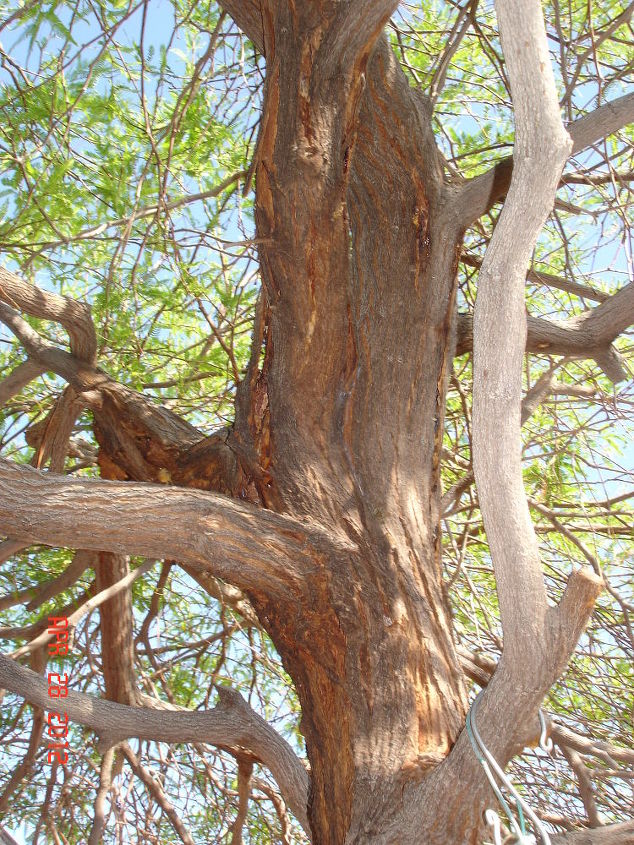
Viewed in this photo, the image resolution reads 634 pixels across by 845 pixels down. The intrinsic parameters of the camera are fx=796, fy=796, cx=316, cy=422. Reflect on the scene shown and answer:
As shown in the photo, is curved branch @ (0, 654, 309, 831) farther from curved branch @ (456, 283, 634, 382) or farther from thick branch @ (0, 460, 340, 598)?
curved branch @ (456, 283, 634, 382)

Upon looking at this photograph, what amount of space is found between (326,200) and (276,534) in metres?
0.90

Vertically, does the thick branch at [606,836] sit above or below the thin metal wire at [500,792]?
below

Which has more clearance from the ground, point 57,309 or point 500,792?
point 57,309

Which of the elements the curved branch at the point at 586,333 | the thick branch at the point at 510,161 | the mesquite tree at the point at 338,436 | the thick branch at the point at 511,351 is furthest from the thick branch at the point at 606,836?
the thick branch at the point at 510,161

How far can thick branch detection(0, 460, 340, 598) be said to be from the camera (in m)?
1.74

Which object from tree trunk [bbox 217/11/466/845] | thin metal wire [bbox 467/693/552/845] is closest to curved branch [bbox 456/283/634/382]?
tree trunk [bbox 217/11/466/845]

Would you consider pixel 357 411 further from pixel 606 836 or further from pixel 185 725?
pixel 606 836

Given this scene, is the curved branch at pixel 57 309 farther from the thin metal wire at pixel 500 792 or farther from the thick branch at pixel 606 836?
the thick branch at pixel 606 836

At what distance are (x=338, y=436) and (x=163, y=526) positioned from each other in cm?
58

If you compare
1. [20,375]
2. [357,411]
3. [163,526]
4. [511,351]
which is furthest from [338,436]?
[20,375]

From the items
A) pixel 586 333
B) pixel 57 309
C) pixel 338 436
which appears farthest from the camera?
pixel 586 333

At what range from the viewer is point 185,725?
2176mm

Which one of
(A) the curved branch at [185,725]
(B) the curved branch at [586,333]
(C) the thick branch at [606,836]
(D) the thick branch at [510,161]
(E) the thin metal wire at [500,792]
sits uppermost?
(D) the thick branch at [510,161]

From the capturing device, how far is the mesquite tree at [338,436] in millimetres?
1443
